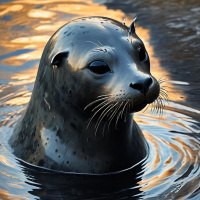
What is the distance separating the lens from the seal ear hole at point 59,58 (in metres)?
5.71

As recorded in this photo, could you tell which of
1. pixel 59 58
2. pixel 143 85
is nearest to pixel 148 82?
pixel 143 85

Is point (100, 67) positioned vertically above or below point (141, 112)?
above

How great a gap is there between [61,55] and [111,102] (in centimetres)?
61

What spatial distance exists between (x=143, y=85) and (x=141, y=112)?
7.03 ft

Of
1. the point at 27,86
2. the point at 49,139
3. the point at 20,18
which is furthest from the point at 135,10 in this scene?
the point at 49,139

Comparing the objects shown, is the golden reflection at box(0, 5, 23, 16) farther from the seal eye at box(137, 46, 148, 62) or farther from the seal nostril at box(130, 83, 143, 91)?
the seal nostril at box(130, 83, 143, 91)

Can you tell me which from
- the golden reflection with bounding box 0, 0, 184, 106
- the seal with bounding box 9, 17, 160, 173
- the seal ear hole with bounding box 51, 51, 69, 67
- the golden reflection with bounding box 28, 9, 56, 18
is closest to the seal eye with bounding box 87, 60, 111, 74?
the seal with bounding box 9, 17, 160, 173

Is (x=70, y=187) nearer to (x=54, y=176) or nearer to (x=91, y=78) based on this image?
(x=54, y=176)

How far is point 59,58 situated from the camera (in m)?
5.75

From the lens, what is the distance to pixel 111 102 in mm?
5484

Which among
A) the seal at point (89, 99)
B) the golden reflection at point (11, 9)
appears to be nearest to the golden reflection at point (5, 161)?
the seal at point (89, 99)

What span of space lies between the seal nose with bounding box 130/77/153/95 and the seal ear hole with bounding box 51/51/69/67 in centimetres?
68

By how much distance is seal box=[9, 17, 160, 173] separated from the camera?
5500 millimetres

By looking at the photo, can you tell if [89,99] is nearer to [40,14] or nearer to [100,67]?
[100,67]
